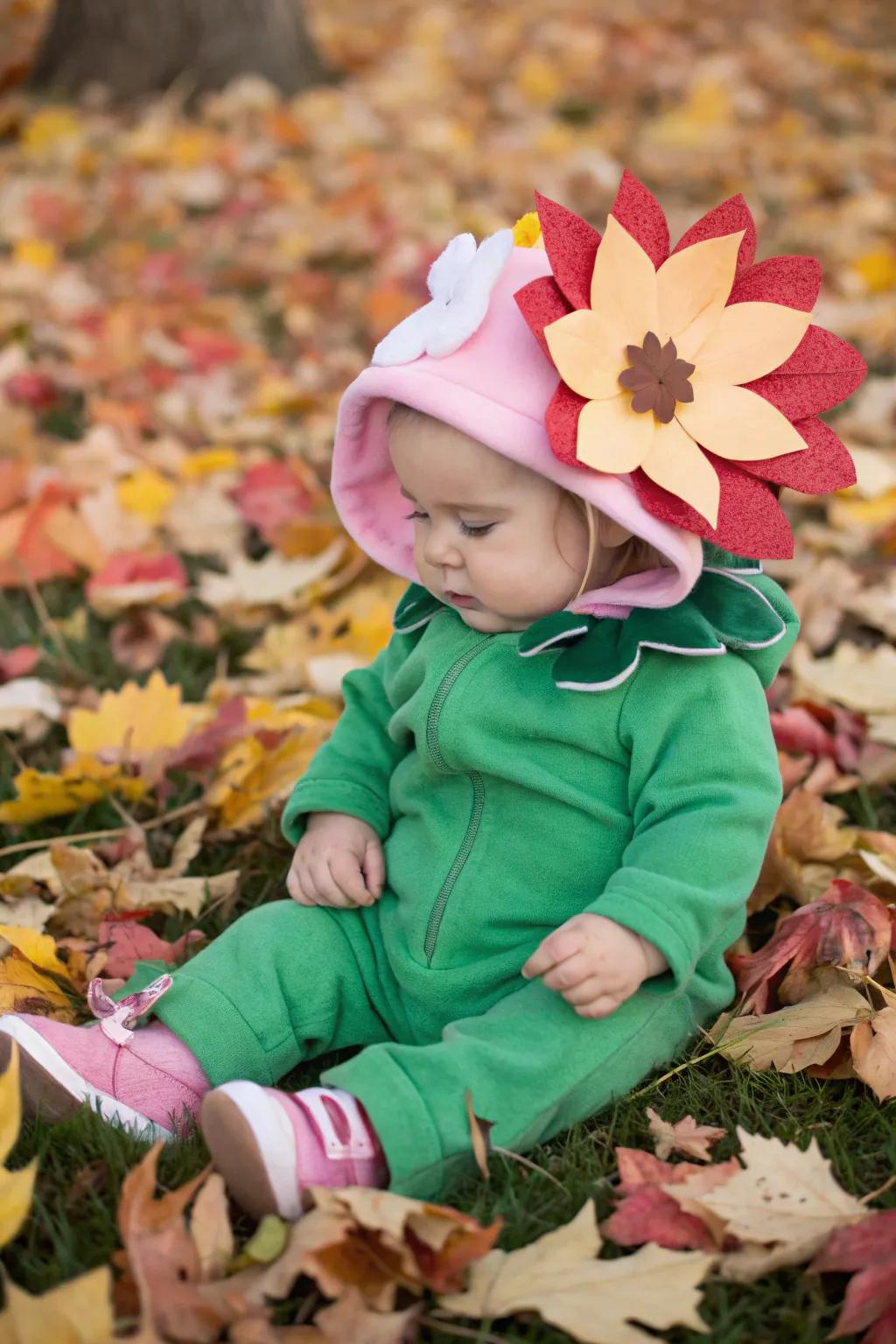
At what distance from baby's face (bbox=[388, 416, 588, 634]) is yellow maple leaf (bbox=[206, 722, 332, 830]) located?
27.9 inches

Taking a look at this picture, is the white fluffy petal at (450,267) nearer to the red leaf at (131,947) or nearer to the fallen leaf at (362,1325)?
the red leaf at (131,947)

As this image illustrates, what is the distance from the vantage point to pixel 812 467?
5.40ft

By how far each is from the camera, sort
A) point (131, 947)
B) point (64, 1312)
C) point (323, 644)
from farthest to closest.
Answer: point (323, 644) → point (131, 947) → point (64, 1312)

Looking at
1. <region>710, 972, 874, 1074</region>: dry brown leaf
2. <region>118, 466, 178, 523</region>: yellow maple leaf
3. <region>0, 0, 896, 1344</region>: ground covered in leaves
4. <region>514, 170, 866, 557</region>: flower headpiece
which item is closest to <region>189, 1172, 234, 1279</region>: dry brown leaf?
<region>0, 0, 896, 1344</region>: ground covered in leaves

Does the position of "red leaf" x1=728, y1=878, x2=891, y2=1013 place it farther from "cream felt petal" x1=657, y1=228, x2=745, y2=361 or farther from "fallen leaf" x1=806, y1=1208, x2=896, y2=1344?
"cream felt petal" x1=657, y1=228, x2=745, y2=361

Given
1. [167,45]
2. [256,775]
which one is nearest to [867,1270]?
[256,775]

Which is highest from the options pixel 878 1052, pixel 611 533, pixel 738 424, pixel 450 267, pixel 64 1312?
pixel 450 267

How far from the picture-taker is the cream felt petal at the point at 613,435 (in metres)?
1.54

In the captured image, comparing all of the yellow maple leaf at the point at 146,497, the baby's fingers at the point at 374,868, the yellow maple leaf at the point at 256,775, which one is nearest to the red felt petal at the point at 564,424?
the baby's fingers at the point at 374,868

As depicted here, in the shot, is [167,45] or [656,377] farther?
[167,45]

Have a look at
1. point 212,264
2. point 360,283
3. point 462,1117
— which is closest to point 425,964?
point 462,1117

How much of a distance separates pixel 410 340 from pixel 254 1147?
36.5 inches

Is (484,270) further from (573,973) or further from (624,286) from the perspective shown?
(573,973)

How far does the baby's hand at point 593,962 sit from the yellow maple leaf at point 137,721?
1.11 m
